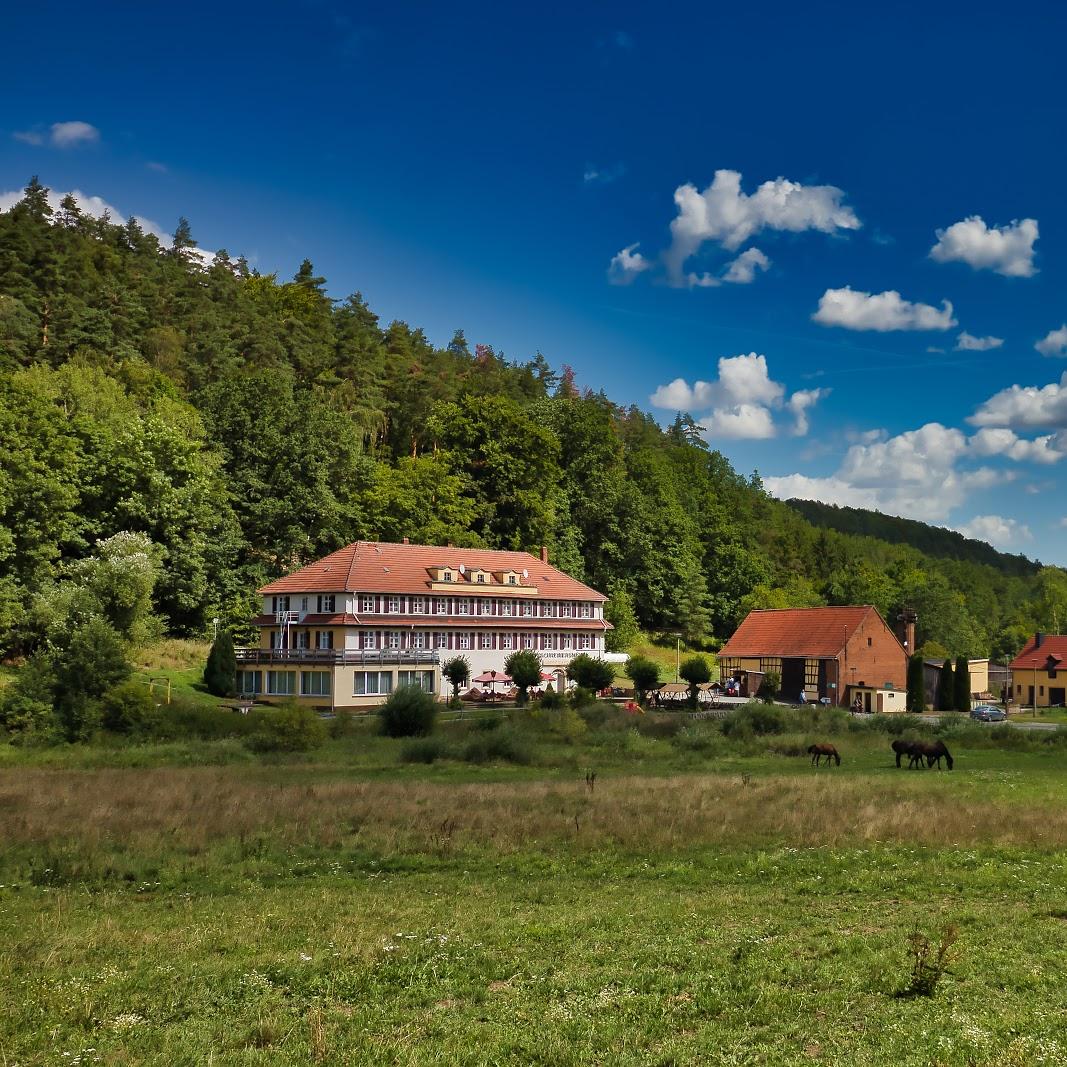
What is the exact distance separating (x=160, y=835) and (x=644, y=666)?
48.1m

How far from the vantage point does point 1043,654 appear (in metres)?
93.9

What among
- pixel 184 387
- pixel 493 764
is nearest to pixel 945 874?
pixel 493 764

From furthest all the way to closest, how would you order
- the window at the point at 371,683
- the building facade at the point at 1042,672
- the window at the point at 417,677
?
1. the building facade at the point at 1042,672
2. the window at the point at 417,677
3. the window at the point at 371,683

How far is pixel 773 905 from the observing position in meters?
14.5

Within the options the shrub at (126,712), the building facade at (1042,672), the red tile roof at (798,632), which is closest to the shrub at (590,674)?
the red tile roof at (798,632)

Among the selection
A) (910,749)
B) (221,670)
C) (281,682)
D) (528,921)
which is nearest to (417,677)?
(281,682)

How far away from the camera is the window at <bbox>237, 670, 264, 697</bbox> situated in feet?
218

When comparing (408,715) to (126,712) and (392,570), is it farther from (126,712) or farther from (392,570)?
(392,570)

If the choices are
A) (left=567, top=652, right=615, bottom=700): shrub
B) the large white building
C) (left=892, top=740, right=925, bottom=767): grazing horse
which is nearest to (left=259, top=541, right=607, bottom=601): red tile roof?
the large white building

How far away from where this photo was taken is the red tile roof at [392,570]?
68812 millimetres

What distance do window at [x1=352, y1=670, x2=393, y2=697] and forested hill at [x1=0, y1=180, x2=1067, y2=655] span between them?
13.6 m

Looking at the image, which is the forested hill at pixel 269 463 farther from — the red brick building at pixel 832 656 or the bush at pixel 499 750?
the bush at pixel 499 750

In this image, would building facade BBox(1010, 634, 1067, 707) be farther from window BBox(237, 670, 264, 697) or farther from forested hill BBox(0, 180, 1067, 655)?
window BBox(237, 670, 264, 697)

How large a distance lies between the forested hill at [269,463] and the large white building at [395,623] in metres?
7.87
